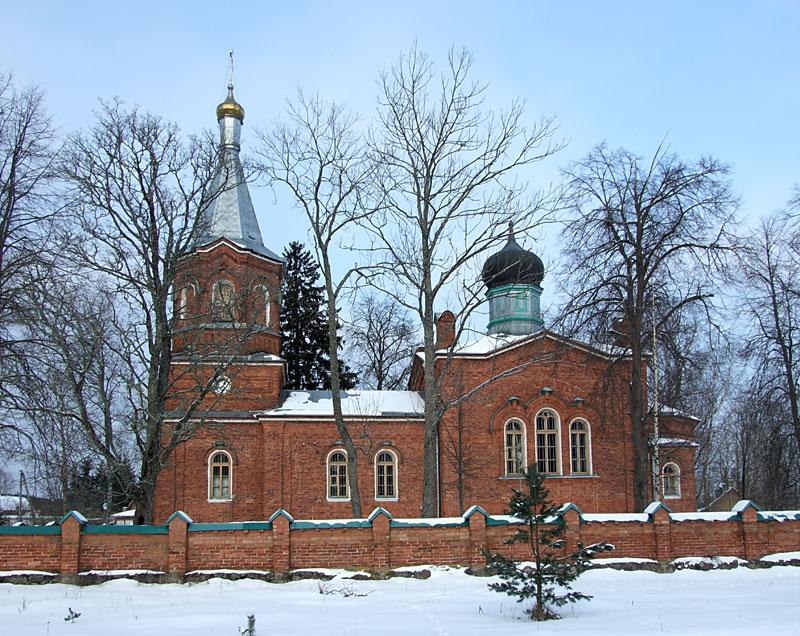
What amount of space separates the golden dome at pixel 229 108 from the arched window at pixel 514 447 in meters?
13.5

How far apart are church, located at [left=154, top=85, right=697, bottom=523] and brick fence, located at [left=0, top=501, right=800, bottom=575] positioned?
685cm

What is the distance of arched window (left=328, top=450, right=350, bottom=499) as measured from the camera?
24219mm

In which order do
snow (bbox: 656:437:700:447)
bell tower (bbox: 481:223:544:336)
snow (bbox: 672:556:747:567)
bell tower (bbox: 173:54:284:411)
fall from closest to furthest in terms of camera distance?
snow (bbox: 672:556:747:567) → bell tower (bbox: 173:54:284:411) → snow (bbox: 656:437:700:447) → bell tower (bbox: 481:223:544:336)

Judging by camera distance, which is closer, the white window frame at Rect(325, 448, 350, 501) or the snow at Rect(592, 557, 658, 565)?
the snow at Rect(592, 557, 658, 565)

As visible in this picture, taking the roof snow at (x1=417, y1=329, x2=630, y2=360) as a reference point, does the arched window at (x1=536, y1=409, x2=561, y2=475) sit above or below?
below

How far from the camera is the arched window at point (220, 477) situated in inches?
944

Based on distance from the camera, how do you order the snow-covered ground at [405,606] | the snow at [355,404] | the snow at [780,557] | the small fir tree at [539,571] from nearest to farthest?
the snow-covered ground at [405,606] → the small fir tree at [539,571] → the snow at [780,557] → the snow at [355,404]

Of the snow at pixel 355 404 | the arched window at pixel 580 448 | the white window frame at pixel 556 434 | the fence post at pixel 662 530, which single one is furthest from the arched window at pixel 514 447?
the fence post at pixel 662 530

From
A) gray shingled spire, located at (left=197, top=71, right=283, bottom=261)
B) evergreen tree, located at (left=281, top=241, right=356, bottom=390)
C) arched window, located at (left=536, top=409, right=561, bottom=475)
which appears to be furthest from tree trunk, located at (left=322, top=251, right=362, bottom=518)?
evergreen tree, located at (left=281, top=241, right=356, bottom=390)

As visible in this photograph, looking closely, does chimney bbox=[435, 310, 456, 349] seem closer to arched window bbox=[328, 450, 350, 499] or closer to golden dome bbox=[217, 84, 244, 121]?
arched window bbox=[328, 450, 350, 499]

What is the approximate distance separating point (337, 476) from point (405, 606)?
12.6 m

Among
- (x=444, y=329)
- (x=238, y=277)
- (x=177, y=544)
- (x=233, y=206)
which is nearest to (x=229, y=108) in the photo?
(x=233, y=206)

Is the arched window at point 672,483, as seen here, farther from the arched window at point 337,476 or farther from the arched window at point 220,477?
the arched window at point 220,477

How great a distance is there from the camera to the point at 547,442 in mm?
24906
